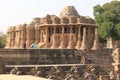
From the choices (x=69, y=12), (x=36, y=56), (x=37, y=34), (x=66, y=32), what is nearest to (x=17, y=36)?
(x=37, y=34)

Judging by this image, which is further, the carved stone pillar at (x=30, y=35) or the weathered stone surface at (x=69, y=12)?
the carved stone pillar at (x=30, y=35)

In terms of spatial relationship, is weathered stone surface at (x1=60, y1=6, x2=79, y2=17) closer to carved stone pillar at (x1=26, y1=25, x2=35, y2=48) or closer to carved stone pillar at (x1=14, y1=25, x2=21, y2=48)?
carved stone pillar at (x1=26, y1=25, x2=35, y2=48)

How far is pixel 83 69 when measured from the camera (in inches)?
836

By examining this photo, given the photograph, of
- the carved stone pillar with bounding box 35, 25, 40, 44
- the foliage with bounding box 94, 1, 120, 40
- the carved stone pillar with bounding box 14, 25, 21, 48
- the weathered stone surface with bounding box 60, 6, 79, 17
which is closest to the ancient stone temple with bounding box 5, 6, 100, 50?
the carved stone pillar with bounding box 35, 25, 40, 44

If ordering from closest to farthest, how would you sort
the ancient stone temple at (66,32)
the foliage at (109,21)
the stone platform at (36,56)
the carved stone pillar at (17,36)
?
the stone platform at (36,56) → the ancient stone temple at (66,32) → the carved stone pillar at (17,36) → the foliage at (109,21)

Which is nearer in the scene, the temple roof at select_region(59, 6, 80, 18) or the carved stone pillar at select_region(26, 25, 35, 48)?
the temple roof at select_region(59, 6, 80, 18)

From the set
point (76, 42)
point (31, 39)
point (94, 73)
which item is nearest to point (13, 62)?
point (94, 73)

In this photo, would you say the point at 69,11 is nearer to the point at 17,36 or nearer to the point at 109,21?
the point at 17,36

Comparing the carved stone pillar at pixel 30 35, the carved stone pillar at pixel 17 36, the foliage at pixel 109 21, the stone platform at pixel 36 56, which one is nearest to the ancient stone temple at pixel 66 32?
the carved stone pillar at pixel 30 35

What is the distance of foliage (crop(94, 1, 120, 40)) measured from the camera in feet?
163

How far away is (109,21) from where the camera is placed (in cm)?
5125

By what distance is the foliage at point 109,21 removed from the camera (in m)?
49.8

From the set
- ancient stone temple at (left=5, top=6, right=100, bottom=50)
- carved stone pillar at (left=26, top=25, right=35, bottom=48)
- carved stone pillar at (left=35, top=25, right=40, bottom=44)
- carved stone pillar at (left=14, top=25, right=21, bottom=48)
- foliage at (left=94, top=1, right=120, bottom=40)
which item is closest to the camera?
ancient stone temple at (left=5, top=6, right=100, bottom=50)

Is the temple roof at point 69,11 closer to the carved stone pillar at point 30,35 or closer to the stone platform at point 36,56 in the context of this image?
the carved stone pillar at point 30,35
